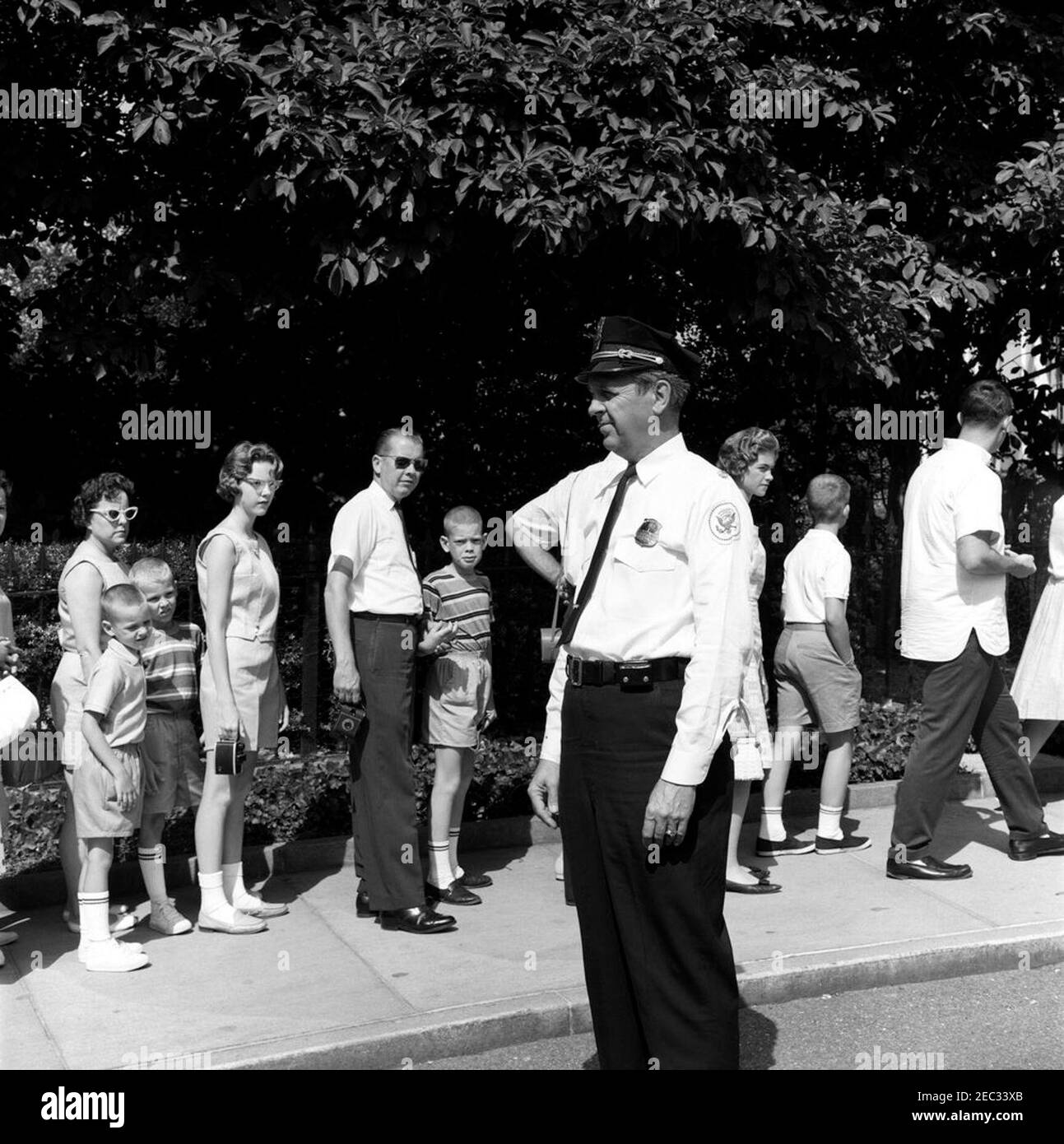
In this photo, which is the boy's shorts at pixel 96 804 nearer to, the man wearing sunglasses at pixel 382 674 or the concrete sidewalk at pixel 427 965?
the concrete sidewalk at pixel 427 965

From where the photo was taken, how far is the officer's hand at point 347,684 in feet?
18.1

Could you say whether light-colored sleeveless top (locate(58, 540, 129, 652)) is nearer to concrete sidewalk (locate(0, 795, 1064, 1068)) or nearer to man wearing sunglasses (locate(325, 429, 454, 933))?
man wearing sunglasses (locate(325, 429, 454, 933))

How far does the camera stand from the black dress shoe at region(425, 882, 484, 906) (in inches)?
235

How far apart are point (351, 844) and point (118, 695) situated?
1.78 meters

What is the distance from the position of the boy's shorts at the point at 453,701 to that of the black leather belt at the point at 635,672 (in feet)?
7.99


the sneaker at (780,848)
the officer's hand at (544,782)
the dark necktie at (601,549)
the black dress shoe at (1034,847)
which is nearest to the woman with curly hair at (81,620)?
the officer's hand at (544,782)

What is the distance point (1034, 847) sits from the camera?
21.0 feet

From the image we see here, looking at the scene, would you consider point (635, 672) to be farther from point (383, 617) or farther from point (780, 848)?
point (780, 848)

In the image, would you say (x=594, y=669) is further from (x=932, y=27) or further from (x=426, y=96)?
(x=932, y=27)

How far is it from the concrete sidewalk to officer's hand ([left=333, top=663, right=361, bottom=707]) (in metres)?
0.94

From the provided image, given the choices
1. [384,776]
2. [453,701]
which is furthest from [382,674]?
[453,701]

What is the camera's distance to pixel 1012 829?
6434 millimetres

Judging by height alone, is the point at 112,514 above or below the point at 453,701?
above

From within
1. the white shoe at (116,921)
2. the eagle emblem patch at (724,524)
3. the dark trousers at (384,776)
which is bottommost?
the white shoe at (116,921)
